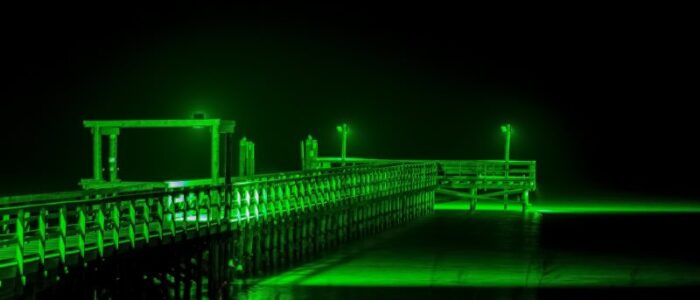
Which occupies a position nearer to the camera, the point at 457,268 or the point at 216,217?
the point at 216,217

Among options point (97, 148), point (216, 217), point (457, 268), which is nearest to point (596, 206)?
point (457, 268)

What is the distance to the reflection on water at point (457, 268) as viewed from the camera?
53.6 feet

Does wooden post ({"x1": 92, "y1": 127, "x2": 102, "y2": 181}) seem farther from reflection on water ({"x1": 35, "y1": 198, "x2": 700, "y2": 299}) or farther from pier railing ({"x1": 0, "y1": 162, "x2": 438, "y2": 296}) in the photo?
reflection on water ({"x1": 35, "y1": 198, "x2": 700, "y2": 299})

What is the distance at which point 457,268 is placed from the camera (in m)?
21.2

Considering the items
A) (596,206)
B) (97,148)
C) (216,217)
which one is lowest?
(596,206)

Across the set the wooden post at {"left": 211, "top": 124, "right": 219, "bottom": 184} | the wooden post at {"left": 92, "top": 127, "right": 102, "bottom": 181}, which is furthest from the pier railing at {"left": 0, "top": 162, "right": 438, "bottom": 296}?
the wooden post at {"left": 92, "top": 127, "right": 102, "bottom": 181}

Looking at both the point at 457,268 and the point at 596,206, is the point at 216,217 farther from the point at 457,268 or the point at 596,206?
the point at 596,206

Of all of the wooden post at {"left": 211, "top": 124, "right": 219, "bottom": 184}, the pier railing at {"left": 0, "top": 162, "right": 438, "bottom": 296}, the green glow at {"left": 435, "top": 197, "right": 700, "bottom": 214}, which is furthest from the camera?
the green glow at {"left": 435, "top": 197, "right": 700, "bottom": 214}

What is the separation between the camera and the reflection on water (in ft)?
53.6

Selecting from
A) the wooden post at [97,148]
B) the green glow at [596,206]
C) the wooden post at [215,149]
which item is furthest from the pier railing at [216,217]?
the green glow at [596,206]

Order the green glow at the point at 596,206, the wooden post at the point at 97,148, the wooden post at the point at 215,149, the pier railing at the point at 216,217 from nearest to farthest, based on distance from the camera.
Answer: the pier railing at the point at 216,217
the wooden post at the point at 215,149
the wooden post at the point at 97,148
the green glow at the point at 596,206

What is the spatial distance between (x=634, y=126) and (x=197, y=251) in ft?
294

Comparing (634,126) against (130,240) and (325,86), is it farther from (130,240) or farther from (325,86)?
(130,240)

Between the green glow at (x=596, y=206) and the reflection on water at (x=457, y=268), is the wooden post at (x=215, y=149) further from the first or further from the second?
the green glow at (x=596, y=206)
